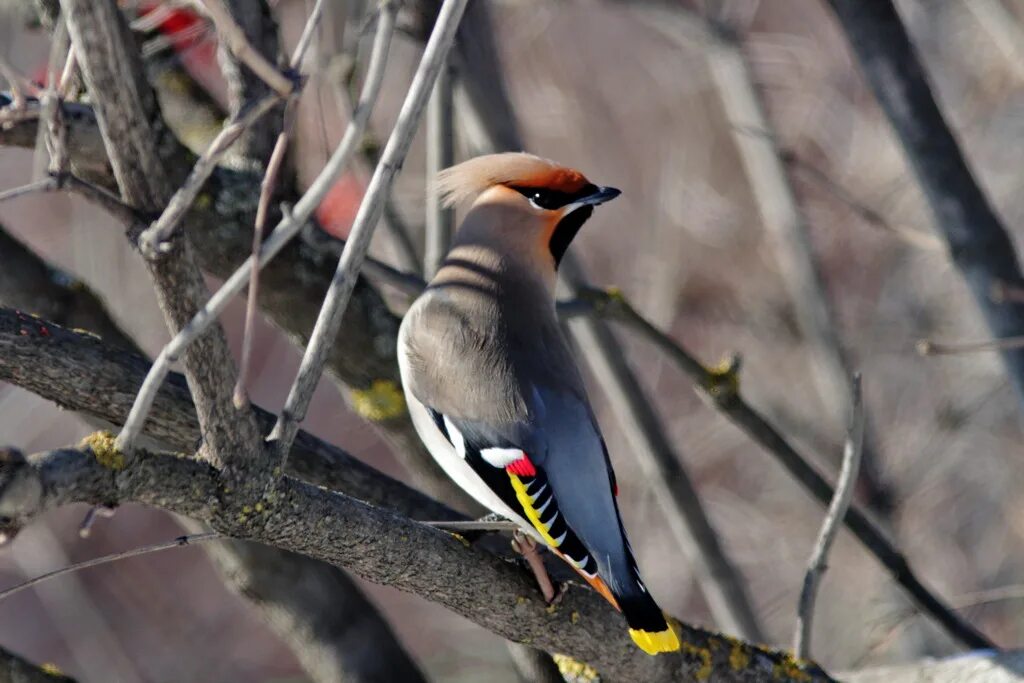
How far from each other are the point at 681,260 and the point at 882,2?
469cm

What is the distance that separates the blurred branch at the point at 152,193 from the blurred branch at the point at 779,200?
3817 mm

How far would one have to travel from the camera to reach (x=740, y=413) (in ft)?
12.2

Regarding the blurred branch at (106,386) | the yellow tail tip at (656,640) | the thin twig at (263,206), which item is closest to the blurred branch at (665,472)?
the blurred branch at (106,386)

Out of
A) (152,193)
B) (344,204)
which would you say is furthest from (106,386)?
(344,204)

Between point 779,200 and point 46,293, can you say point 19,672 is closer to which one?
point 46,293

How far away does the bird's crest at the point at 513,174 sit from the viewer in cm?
332

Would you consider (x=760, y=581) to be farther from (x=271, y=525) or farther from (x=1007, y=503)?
(x=271, y=525)

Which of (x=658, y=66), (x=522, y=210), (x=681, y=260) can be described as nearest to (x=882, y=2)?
(x=522, y=210)

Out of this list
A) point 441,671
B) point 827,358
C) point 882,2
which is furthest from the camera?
point 441,671

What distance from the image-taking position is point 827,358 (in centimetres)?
555

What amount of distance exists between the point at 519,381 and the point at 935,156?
1470mm

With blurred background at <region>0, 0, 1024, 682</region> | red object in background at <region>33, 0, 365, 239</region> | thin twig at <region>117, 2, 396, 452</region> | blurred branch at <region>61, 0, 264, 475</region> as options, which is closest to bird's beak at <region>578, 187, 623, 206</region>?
red object in background at <region>33, 0, 365, 239</region>

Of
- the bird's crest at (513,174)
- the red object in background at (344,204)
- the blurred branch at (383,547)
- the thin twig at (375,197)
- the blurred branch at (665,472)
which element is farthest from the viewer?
the red object in background at (344,204)

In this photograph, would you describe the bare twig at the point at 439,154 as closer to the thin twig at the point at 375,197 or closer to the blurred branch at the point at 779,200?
the blurred branch at the point at 779,200
